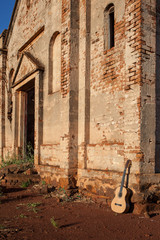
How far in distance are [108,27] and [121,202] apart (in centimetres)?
491

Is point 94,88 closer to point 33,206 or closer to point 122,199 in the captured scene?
point 122,199

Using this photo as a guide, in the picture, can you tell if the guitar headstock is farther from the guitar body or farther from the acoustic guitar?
the guitar body

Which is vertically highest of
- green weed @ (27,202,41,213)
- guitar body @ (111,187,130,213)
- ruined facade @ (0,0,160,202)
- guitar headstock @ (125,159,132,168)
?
ruined facade @ (0,0,160,202)

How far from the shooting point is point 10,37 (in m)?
14.1

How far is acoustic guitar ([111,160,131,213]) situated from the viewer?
5.64 metres

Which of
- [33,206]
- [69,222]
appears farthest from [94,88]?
[69,222]

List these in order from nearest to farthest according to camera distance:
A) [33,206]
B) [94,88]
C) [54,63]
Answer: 1. [33,206]
2. [94,88]
3. [54,63]

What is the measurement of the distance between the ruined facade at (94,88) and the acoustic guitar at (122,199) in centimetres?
20

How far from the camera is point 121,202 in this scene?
18.7 feet

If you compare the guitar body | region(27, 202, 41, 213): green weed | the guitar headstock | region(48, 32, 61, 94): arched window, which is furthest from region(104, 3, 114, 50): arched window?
region(27, 202, 41, 213): green weed

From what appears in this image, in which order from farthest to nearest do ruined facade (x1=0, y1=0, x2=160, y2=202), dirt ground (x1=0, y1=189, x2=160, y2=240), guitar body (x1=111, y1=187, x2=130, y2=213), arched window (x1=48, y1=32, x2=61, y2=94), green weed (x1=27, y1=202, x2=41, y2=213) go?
arched window (x1=48, y1=32, x2=61, y2=94) < green weed (x1=27, y1=202, x2=41, y2=213) < ruined facade (x1=0, y1=0, x2=160, y2=202) < guitar body (x1=111, y1=187, x2=130, y2=213) < dirt ground (x1=0, y1=189, x2=160, y2=240)

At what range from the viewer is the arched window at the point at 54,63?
376 inches

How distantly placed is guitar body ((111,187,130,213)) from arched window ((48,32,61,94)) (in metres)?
5.01

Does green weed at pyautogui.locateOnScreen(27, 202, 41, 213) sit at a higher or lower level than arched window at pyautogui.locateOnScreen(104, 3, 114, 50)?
lower
